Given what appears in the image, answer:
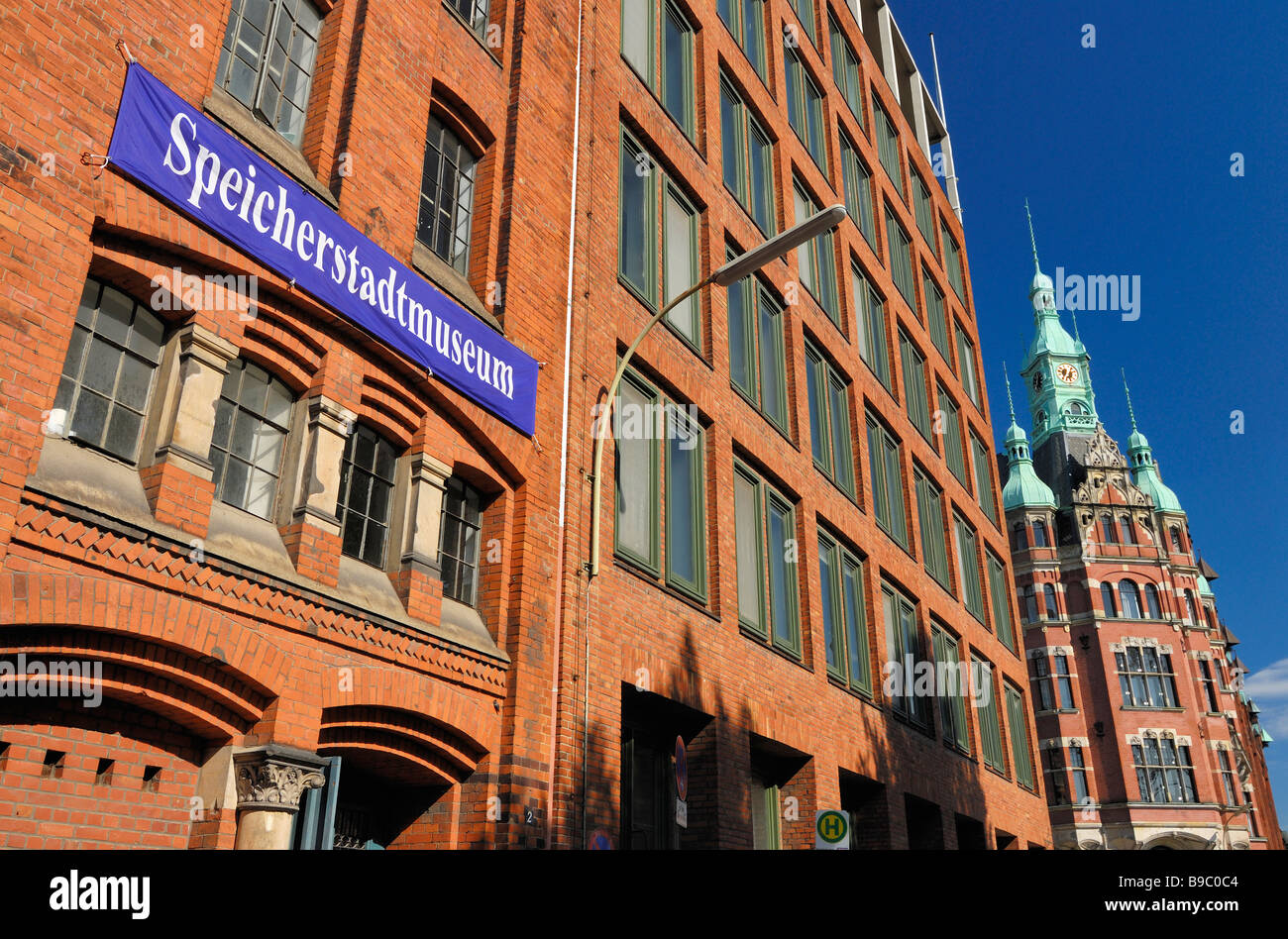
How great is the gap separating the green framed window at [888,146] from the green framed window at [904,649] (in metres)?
13.0

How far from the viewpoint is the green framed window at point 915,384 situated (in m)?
26.4

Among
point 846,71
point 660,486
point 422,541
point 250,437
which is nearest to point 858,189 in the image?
point 846,71

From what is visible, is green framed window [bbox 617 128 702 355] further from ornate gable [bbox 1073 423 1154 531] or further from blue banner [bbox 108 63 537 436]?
ornate gable [bbox 1073 423 1154 531]

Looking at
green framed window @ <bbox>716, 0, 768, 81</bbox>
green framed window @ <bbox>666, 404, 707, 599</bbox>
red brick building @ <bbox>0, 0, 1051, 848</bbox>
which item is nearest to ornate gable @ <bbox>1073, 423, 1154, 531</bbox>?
red brick building @ <bbox>0, 0, 1051, 848</bbox>

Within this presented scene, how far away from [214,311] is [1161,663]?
6407cm

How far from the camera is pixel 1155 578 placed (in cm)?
6372

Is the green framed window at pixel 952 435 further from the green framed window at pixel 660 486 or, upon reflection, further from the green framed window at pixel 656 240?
the green framed window at pixel 660 486

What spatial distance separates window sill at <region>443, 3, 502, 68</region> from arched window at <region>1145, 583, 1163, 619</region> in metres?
60.9

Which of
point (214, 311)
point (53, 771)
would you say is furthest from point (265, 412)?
point (53, 771)

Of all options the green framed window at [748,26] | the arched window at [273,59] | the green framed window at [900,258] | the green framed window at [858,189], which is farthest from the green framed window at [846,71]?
the arched window at [273,59]

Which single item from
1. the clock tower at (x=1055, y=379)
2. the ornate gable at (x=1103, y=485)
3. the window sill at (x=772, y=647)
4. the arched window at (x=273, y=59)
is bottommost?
the window sill at (x=772, y=647)

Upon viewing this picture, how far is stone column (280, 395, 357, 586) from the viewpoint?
28.3 ft

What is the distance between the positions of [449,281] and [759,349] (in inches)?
323
